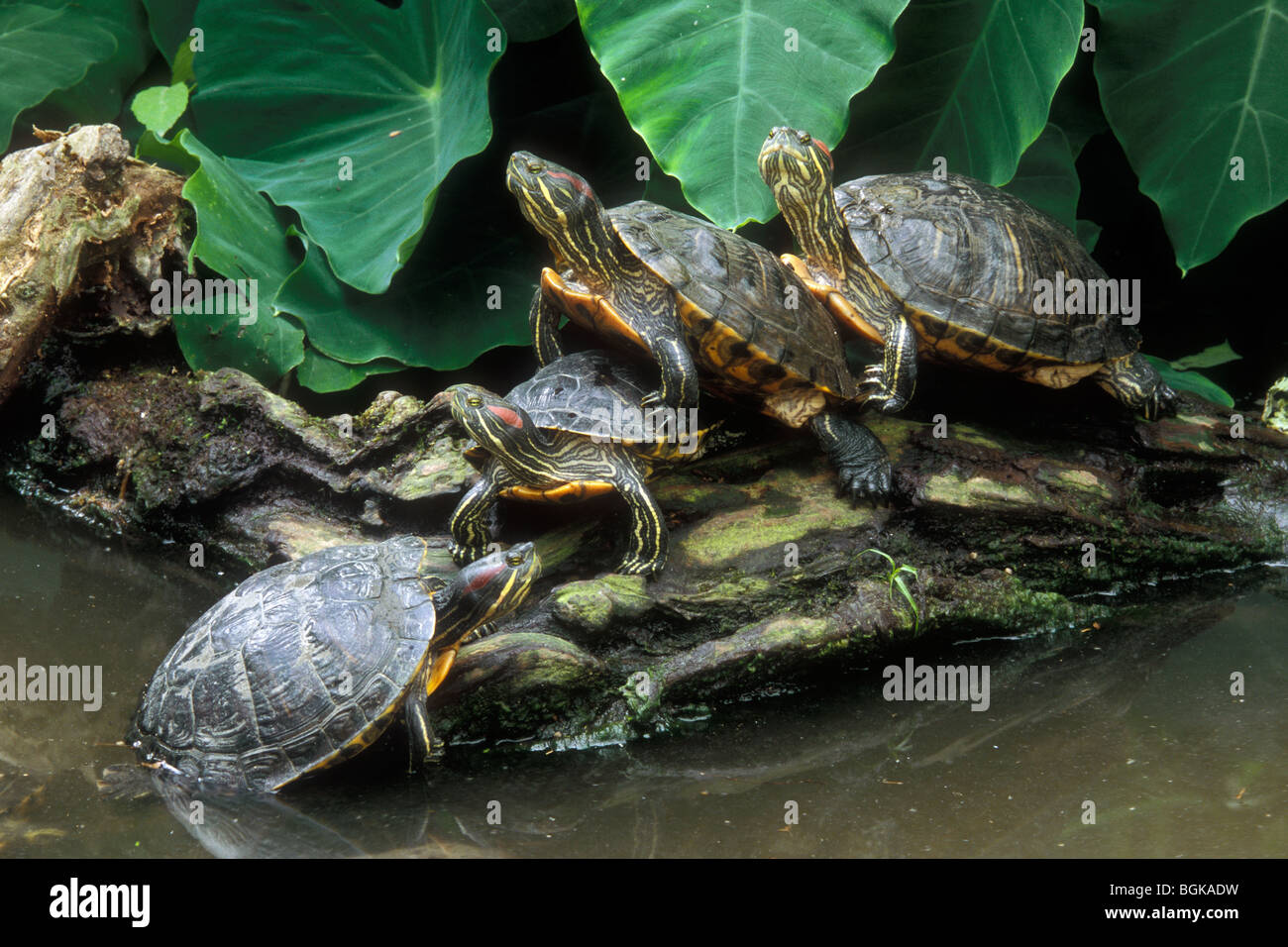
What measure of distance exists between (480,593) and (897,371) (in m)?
1.43

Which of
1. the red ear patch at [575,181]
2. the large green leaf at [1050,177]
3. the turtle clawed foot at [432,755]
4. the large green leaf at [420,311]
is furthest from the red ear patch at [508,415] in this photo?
the large green leaf at [1050,177]

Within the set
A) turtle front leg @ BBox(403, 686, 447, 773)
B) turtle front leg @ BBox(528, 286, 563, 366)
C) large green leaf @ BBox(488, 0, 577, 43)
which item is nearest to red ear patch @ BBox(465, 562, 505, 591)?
turtle front leg @ BBox(403, 686, 447, 773)

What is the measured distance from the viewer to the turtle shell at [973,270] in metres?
2.97

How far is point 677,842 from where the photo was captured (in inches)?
76.1

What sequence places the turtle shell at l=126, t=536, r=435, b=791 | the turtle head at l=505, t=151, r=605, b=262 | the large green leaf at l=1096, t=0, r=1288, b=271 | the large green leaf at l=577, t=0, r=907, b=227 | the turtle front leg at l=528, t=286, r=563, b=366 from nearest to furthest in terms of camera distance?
1. the turtle shell at l=126, t=536, r=435, b=791
2. the turtle head at l=505, t=151, r=605, b=262
3. the large green leaf at l=577, t=0, r=907, b=227
4. the turtle front leg at l=528, t=286, r=563, b=366
5. the large green leaf at l=1096, t=0, r=1288, b=271

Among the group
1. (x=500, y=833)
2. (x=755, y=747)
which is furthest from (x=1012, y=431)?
(x=500, y=833)

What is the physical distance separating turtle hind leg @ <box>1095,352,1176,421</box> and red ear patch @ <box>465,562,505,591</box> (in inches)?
83.0

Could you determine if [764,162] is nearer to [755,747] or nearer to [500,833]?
[755,747]

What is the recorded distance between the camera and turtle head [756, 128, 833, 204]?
8.99ft

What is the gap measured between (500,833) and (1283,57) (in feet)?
11.3

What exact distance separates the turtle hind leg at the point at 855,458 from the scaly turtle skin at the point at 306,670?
3.51 feet

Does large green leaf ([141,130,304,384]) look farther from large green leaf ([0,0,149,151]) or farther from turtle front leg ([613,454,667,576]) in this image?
turtle front leg ([613,454,667,576])

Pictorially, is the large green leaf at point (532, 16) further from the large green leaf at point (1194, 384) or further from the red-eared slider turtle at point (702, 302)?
the large green leaf at point (1194, 384)

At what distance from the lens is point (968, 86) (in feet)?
11.2
